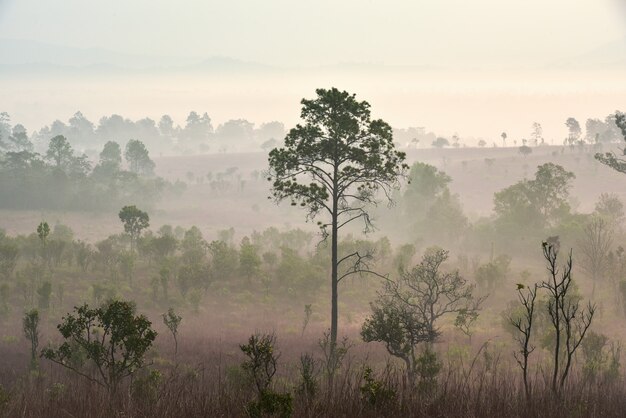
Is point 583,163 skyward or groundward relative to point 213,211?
skyward

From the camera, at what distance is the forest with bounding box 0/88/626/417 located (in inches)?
482

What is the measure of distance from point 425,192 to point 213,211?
72.2m

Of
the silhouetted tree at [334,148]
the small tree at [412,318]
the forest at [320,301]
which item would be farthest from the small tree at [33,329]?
the small tree at [412,318]

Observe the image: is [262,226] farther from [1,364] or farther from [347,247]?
[1,364]

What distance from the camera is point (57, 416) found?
11883 millimetres

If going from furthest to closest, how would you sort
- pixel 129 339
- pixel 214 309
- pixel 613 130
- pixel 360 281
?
1. pixel 613 130
2. pixel 360 281
3. pixel 214 309
4. pixel 129 339

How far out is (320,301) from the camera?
182ft

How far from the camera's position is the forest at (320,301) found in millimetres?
12234

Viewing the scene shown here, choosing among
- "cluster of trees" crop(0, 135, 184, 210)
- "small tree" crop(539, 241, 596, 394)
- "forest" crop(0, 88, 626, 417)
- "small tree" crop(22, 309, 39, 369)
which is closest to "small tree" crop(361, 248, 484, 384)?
"forest" crop(0, 88, 626, 417)

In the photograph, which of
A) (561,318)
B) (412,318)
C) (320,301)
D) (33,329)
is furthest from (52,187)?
(561,318)

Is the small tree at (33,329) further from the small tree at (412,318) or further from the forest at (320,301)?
the small tree at (412,318)

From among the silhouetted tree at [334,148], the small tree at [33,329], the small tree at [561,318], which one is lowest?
the small tree at [33,329]

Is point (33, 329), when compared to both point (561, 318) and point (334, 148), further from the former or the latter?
point (561, 318)

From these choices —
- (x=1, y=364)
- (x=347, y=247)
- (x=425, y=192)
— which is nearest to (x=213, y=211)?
(x=425, y=192)
